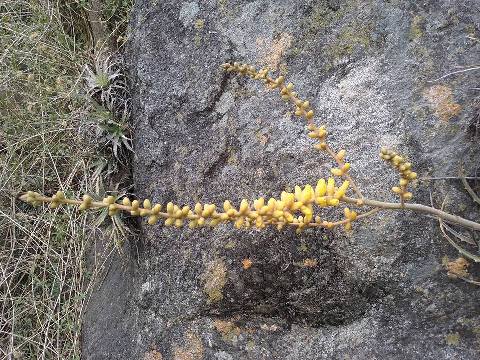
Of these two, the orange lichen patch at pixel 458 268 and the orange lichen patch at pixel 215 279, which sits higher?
the orange lichen patch at pixel 458 268

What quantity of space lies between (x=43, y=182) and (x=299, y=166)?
1.27 meters

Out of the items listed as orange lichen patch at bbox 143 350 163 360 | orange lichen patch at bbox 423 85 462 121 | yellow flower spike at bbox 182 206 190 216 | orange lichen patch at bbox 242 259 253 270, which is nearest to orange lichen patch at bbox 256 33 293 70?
orange lichen patch at bbox 423 85 462 121

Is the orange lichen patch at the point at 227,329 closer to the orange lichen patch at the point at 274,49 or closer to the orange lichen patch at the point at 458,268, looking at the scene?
the orange lichen patch at the point at 458,268

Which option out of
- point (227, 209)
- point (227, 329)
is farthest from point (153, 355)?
point (227, 209)

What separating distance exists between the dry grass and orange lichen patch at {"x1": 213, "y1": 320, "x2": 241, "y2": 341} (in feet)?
2.48

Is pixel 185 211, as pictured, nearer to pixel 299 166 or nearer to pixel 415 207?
pixel 415 207

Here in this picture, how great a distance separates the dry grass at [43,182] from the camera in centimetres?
221

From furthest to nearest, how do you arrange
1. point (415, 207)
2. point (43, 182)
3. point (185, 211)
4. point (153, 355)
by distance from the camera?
point (43, 182) → point (153, 355) → point (415, 207) → point (185, 211)

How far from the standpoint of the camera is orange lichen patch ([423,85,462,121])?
137 cm

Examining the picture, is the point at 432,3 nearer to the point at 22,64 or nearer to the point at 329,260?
the point at 329,260

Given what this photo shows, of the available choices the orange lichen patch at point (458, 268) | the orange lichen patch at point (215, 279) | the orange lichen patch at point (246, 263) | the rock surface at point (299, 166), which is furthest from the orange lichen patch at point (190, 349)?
the orange lichen patch at point (458, 268)

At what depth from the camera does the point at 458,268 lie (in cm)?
131

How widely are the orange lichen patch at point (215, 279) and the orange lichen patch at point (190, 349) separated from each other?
5.2 inches

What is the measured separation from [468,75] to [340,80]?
0.33m
